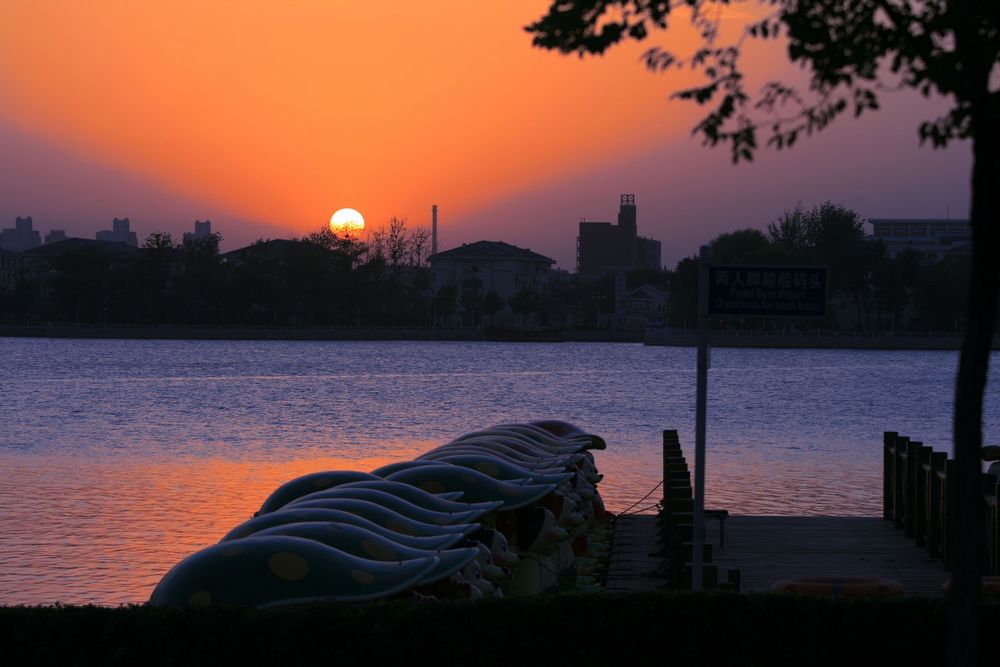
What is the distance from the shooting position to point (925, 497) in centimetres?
2012

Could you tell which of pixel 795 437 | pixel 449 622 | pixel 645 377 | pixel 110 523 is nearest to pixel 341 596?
pixel 449 622

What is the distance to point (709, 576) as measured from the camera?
12.4 metres

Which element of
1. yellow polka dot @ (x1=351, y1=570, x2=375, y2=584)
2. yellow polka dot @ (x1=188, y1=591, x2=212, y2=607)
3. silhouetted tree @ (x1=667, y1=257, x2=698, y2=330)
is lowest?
yellow polka dot @ (x1=188, y1=591, x2=212, y2=607)

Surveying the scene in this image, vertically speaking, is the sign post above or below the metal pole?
above

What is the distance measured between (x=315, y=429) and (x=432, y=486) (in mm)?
42050

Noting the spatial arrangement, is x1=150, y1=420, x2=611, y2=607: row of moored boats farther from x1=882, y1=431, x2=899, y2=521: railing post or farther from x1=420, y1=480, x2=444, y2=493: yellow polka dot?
x1=882, y1=431, x2=899, y2=521: railing post

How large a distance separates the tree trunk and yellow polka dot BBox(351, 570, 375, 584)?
4.80 metres

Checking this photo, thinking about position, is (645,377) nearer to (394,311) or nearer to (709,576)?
(394,311)

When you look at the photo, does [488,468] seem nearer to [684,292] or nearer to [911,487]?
[911,487]

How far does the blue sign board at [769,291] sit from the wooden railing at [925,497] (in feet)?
17.4

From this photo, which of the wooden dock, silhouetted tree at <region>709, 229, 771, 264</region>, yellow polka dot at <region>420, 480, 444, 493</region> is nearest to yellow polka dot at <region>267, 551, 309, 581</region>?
yellow polka dot at <region>420, 480, 444, 493</region>

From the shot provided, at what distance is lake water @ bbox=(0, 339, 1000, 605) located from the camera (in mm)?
26406

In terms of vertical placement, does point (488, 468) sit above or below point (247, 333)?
below

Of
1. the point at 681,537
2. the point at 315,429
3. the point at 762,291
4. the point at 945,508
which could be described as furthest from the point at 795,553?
the point at 315,429
